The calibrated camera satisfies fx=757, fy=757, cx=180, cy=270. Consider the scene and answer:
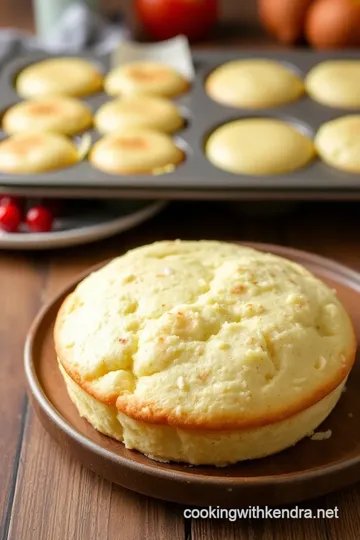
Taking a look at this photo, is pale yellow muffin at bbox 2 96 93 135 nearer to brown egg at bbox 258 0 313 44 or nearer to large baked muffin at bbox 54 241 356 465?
large baked muffin at bbox 54 241 356 465

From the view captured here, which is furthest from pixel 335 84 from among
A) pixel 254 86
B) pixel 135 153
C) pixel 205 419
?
pixel 205 419

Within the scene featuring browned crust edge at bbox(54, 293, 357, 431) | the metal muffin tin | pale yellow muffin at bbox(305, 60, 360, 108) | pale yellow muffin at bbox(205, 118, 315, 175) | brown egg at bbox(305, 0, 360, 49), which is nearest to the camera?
browned crust edge at bbox(54, 293, 357, 431)

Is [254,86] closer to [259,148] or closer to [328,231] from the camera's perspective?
[259,148]

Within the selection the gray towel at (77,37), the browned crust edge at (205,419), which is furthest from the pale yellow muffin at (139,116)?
the browned crust edge at (205,419)

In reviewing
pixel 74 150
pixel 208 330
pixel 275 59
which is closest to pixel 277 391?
pixel 208 330

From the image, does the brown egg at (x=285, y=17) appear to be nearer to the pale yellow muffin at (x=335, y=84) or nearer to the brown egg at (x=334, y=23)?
the brown egg at (x=334, y=23)

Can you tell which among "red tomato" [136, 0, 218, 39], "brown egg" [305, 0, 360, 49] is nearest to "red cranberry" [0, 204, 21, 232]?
"red tomato" [136, 0, 218, 39]
